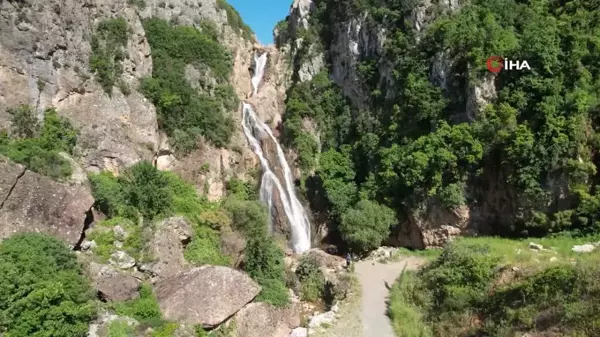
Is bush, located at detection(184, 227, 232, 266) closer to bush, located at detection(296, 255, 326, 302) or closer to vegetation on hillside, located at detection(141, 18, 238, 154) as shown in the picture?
bush, located at detection(296, 255, 326, 302)

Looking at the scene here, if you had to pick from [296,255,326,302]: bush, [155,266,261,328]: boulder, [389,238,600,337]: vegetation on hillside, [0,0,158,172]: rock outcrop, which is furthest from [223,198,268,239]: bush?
[389,238,600,337]: vegetation on hillside

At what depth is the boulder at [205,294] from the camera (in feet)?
55.9

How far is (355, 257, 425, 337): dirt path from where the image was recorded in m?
17.8

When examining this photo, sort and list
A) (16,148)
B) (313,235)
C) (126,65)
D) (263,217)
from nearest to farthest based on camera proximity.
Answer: (16,148)
(263,217)
(126,65)
(313,235)

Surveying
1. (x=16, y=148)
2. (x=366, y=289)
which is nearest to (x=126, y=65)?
(x=16, y=148)

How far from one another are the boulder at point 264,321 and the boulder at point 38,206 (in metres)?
8.08

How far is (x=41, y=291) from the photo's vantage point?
13.7 m

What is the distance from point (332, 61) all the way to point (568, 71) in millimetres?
20876

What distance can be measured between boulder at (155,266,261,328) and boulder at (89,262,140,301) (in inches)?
45.5

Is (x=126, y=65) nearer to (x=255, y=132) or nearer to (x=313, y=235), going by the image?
(x=255, y=132)

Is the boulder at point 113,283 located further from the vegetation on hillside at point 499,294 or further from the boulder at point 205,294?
the vegetation on hillside at point 499,294

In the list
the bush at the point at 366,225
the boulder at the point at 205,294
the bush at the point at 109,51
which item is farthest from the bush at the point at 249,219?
the bush at the point at 109,51

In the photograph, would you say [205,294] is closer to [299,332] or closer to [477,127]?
[299,332]

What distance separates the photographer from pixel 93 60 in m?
26.2
